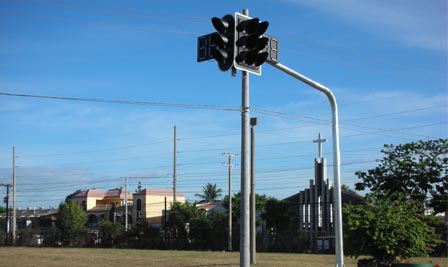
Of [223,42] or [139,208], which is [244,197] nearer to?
[223,42]

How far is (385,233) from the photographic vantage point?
17.9 meters

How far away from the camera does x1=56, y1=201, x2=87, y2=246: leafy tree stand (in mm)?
73375

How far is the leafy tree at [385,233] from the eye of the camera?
17781mm

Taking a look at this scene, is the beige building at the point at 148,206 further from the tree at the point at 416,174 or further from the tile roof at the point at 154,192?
the tree at the point at 416,174

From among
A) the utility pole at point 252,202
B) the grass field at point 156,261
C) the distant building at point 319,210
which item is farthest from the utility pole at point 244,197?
the distant building at point 319,210

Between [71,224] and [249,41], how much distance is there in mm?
70317

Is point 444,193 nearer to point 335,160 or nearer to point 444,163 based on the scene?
point 444,163

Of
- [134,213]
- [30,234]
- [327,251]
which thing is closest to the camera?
[327,251]

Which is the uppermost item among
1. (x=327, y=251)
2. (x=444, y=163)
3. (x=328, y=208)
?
(x=444, y=163)

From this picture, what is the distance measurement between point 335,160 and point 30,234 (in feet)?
219

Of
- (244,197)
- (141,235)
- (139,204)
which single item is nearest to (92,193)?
(139,204)

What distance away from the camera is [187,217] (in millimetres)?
65188

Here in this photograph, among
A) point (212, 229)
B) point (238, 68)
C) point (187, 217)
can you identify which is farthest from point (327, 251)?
point (238, 68)

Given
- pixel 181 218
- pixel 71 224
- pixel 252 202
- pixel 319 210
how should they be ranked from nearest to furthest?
pixel 252 202
pixel 319 210
pixel 181 218
pixel 71 224
